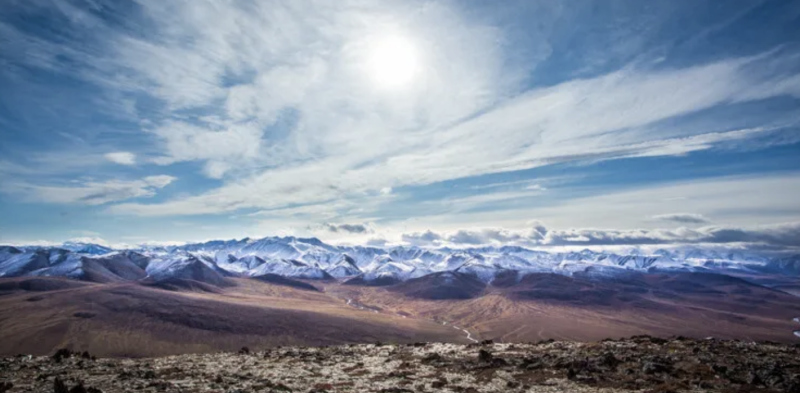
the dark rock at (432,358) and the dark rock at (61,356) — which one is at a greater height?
the dark rock at (61,356)

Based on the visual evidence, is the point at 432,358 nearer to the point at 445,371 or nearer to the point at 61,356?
the point at 445,371

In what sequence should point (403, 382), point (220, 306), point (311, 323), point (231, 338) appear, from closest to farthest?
point (403, 382)
point (231, 338)
point (311, 323)
point (220, 306)

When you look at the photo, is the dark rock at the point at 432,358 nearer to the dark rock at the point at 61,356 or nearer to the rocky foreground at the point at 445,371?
the rocky foreground at the point at 445,371

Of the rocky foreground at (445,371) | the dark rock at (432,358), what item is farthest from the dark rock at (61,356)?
the dark rock at (432,358)

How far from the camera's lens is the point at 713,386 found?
70.7 ft

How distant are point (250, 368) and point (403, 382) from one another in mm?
12554

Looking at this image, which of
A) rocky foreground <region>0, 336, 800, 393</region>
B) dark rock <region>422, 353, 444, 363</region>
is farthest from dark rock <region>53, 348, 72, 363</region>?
dark rock <region>422, 353, 444, 363</region>

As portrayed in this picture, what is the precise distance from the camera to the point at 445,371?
90.2 feet

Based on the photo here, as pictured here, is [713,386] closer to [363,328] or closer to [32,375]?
[32,375]

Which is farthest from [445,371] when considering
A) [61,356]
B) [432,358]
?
[61,356]

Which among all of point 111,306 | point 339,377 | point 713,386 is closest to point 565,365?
point 713,386

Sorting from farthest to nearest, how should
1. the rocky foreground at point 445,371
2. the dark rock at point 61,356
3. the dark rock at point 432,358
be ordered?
the dark rock at point 432,358
the dark rock at point 61,356
the rocky foreground at point 445,371

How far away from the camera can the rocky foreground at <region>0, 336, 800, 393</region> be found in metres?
22.3

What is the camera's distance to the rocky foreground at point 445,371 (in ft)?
73.2
